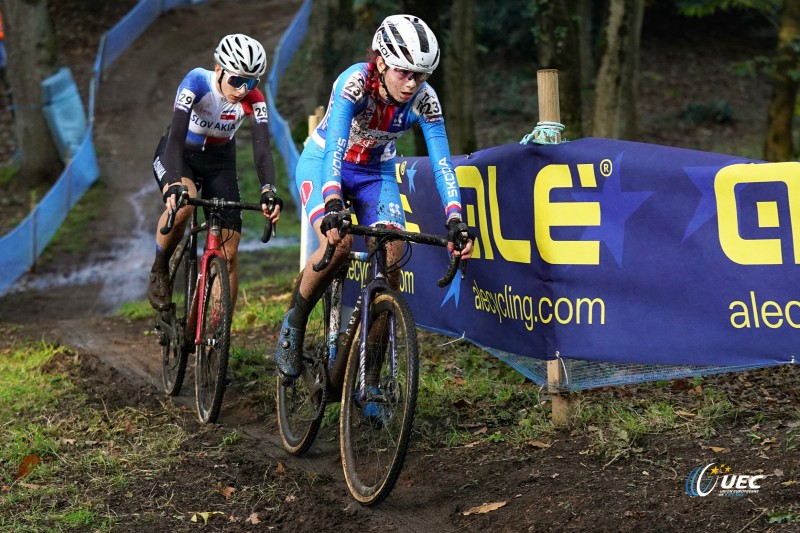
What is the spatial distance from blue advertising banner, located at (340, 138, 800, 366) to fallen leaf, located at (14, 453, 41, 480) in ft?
10.4

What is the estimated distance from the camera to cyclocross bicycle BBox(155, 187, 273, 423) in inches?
270

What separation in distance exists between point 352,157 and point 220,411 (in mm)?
2572

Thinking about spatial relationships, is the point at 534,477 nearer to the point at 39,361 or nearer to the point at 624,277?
the point at 624,277

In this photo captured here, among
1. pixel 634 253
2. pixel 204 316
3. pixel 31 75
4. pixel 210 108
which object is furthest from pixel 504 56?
pixel 634 253

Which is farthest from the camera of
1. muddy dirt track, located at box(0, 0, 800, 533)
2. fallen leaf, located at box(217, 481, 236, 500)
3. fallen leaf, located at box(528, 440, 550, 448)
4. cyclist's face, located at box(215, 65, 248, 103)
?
cyclist's face, located at box(215, 65, 248, 103)

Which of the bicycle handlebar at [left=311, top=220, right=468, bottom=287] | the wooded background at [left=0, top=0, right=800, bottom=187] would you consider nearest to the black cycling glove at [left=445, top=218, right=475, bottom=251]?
the bicycle handlebar at [left=311, top=220, right=468, bottom=287]

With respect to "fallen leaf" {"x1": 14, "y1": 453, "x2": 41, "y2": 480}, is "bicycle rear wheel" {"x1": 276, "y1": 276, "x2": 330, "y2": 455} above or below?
above

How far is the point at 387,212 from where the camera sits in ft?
19.7

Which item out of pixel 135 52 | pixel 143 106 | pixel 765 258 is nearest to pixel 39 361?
pixel 765 258

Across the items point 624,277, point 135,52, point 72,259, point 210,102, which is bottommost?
point 72,259

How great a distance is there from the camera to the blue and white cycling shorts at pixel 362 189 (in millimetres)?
6008

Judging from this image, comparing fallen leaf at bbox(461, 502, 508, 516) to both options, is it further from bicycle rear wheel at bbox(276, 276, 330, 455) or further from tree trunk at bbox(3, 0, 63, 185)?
tree trunk at bbox(3, 0, 63, 185)

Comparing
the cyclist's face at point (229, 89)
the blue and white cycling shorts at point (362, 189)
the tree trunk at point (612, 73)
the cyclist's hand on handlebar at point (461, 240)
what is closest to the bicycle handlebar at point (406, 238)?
the cyclist's hand on handlebar at point (461, 240)

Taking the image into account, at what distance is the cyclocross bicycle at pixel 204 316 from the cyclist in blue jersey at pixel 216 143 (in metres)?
0.12
